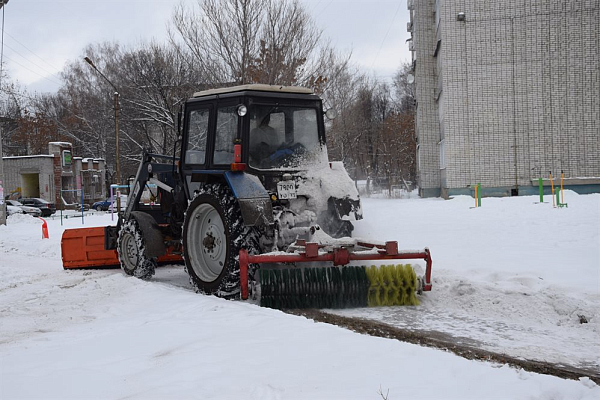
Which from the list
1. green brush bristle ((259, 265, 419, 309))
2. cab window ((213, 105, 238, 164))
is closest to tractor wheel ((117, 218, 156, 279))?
cab window ((213, 105, 238, 164))

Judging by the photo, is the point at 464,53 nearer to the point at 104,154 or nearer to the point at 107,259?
the point at 107,259

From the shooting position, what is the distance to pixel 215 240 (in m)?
7.41

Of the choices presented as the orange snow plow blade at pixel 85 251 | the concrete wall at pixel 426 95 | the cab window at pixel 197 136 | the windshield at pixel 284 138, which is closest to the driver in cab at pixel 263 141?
the windshield at pixel 284 138

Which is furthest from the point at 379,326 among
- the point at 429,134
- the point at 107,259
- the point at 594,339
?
the point at 429,134

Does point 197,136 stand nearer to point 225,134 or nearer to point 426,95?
point 225,134

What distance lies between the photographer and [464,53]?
2361 centimetres

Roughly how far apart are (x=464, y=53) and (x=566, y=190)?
6516 millimetres

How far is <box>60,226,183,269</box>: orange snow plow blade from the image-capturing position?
10031 millimetres

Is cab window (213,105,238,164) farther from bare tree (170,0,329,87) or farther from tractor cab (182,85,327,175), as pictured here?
bare tree (170,0,329,87)

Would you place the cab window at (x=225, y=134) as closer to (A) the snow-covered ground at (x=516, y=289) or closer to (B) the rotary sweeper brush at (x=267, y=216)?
(B) the rotary sweeper brush at (x=267, y=216)

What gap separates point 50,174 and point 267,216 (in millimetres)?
40274

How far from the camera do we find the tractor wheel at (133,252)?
8492 mm

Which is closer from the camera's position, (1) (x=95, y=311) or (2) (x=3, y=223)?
(1) (x=95, y=311)

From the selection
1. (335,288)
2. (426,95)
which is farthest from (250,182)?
(426,95)
